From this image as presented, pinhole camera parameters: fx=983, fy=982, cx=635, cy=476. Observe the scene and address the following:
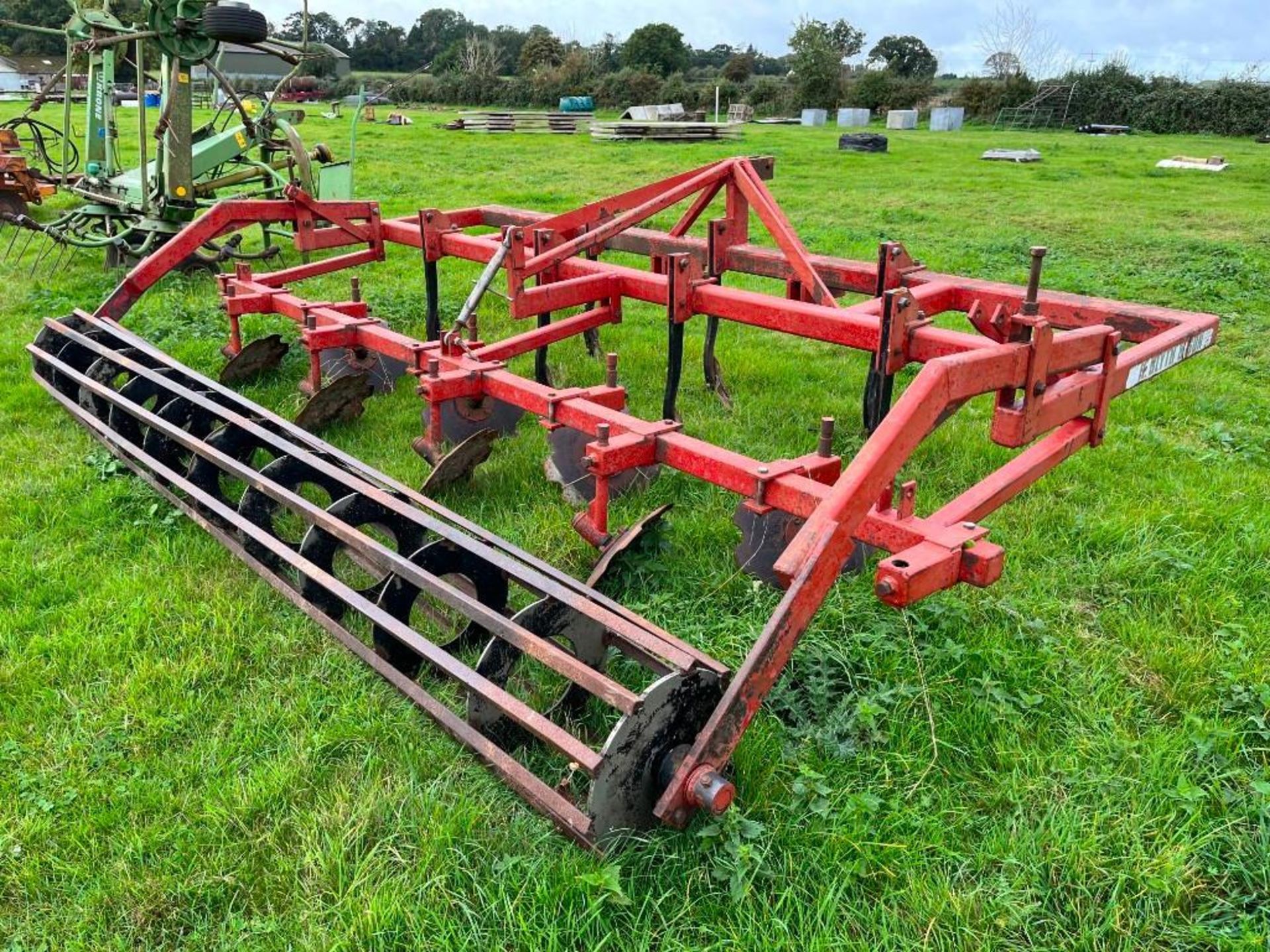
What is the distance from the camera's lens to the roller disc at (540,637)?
245 cm

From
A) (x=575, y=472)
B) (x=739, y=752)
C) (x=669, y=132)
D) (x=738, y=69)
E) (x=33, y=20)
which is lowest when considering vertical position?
(x=739, y=752)

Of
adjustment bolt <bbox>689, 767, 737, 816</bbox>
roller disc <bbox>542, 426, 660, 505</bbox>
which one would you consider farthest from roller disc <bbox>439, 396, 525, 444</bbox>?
adjustment bolt <bbox>689, 767, 737, 816</bbox>

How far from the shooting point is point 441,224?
5152mm

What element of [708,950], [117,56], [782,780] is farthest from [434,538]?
[117,56]

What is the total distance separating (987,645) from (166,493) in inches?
119

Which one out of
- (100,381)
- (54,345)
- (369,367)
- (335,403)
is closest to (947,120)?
(369,367)

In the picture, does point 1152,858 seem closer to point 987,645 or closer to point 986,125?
point 987,645

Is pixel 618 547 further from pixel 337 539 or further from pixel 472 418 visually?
pixel 472 418

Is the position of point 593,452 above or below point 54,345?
above

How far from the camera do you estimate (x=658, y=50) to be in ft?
151

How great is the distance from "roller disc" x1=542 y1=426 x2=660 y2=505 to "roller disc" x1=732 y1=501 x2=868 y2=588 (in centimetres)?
69

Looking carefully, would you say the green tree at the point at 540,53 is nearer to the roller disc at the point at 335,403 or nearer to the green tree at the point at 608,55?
the green tree at the point at 608,55

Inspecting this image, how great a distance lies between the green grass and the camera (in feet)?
6.81

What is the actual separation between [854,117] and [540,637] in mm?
33844
